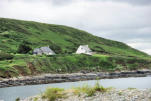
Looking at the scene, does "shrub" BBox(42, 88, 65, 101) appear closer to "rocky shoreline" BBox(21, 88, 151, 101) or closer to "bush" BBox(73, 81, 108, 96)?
"rocky shoreline" BBox(21, 88, 151, 101)

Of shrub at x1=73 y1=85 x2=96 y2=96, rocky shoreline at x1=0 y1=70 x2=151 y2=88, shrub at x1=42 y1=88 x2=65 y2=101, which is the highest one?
shrub at x1=73 y1=85 x2=96 y2=96

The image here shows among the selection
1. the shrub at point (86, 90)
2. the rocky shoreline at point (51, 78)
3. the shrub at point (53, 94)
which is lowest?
the rocky shoreline at point (51, 78)

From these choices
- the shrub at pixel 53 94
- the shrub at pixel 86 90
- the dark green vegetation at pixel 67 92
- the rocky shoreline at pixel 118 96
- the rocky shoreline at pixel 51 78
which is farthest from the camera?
the rocky shoreline at pixel 51 78

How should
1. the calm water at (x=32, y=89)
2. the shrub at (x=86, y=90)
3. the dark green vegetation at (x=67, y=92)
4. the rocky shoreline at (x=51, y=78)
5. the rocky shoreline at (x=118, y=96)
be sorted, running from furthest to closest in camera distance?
the rocky shoreline at (x=51, y=78) → the calm water at (x=32, y=89) → the dark green vegetation at (x=67, y=92) → the shrub at (x=86, y=90) → the rocky shoreline at (x=118, y=96)

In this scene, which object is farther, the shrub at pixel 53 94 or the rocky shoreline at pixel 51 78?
the rocky shoreline at pixel 51 78

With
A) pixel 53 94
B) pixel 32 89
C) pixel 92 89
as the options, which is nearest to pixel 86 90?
pixel 92 89

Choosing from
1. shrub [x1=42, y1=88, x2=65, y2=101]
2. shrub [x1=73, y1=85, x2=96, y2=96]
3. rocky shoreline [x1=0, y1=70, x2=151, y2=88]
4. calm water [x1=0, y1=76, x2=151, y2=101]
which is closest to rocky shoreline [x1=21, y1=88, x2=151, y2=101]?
shrub [x1=73, y1=85, x2=96, y2=96]

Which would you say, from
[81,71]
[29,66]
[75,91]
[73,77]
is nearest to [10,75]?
[29,66]

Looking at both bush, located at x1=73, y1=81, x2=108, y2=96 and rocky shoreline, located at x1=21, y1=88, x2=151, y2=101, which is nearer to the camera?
rocky shoreline, located at x1=21, y1=88, x2=151, y2=101

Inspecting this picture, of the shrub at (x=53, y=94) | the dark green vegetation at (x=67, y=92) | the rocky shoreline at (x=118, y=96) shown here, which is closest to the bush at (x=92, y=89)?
the dark green vegetation at (x=67, y=92)

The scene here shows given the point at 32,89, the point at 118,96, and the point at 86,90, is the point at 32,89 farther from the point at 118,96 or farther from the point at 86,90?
the point at 118,96

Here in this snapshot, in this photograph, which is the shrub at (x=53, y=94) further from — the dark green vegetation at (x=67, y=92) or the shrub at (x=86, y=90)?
the shrub at (x=86, y=90)

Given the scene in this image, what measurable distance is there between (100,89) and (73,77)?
124m

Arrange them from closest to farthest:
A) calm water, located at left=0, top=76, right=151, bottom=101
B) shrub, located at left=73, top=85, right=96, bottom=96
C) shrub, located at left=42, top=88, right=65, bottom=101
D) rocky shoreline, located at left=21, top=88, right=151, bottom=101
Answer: rocky shoreline, located at left=21, top=88, right=151, bottom=101 < shrub, located at left=73, top=85, right=96, bottom=96 < shrub, located at left=42, top=88, right=65, bottom=101 < calm water, located at left=0, top=76, right=151, bottom=101
